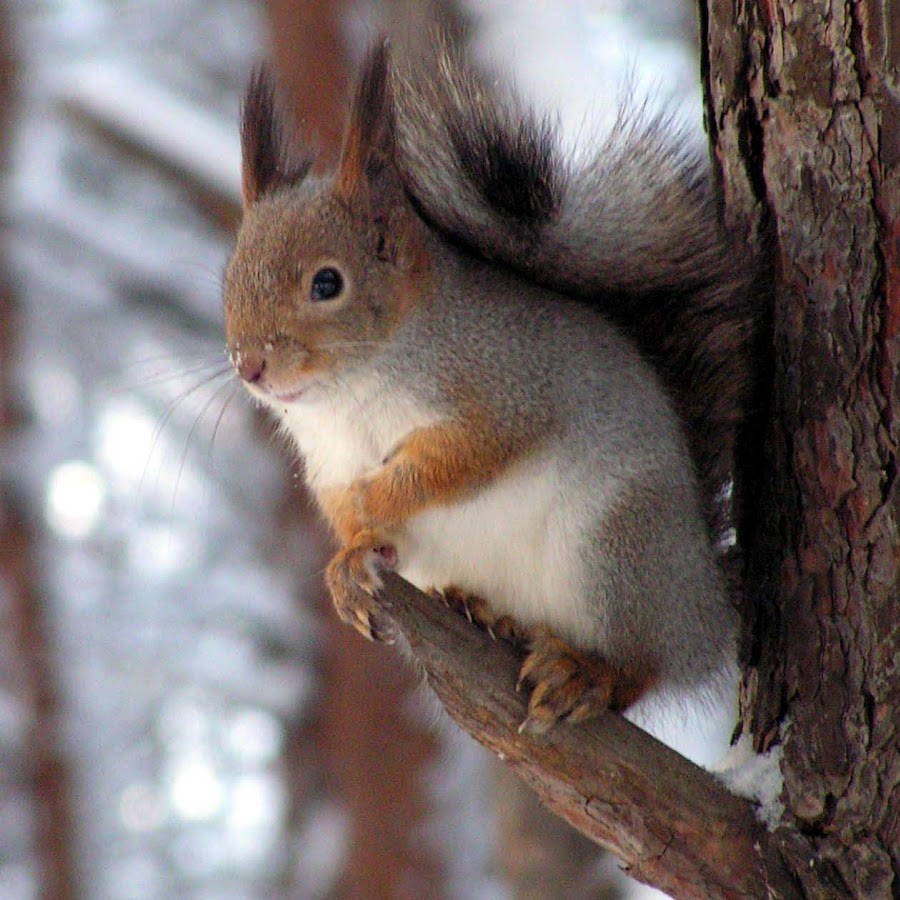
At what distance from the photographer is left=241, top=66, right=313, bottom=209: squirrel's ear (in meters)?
1.57

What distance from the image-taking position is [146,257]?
434 cm

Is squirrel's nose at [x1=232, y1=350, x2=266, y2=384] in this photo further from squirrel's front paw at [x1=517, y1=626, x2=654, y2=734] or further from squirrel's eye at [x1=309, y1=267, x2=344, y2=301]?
squirrel's front paw at [x1=517, y1=626, x2=654, y2=734]

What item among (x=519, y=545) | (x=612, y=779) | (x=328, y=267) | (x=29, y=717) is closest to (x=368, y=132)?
(x=328, y=267)

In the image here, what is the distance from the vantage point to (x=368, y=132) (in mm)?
1493

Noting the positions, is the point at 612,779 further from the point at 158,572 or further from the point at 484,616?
the point at 158,572

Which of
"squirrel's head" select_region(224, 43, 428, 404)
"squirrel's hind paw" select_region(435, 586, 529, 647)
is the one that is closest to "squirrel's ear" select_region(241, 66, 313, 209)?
"squirrel's head" select_region(224, 43, 428, 404)

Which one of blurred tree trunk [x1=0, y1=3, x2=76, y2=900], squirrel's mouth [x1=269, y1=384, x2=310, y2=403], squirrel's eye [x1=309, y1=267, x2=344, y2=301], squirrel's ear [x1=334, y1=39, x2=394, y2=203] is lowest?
blurred tree trunk [x1=0, y1=3, x2=76, y2=900]

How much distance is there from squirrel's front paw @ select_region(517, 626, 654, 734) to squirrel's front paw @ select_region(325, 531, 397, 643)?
143mm

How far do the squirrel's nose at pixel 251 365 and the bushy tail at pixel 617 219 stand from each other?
27 cm

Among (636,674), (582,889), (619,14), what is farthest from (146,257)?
(636,674)

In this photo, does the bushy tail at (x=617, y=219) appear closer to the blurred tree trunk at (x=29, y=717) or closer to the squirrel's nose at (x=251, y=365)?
the squirrel's nose at (x=251, y=365)

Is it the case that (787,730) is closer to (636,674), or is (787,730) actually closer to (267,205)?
(636,674)

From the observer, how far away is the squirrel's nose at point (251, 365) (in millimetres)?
1433

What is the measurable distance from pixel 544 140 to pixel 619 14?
1957 mm
